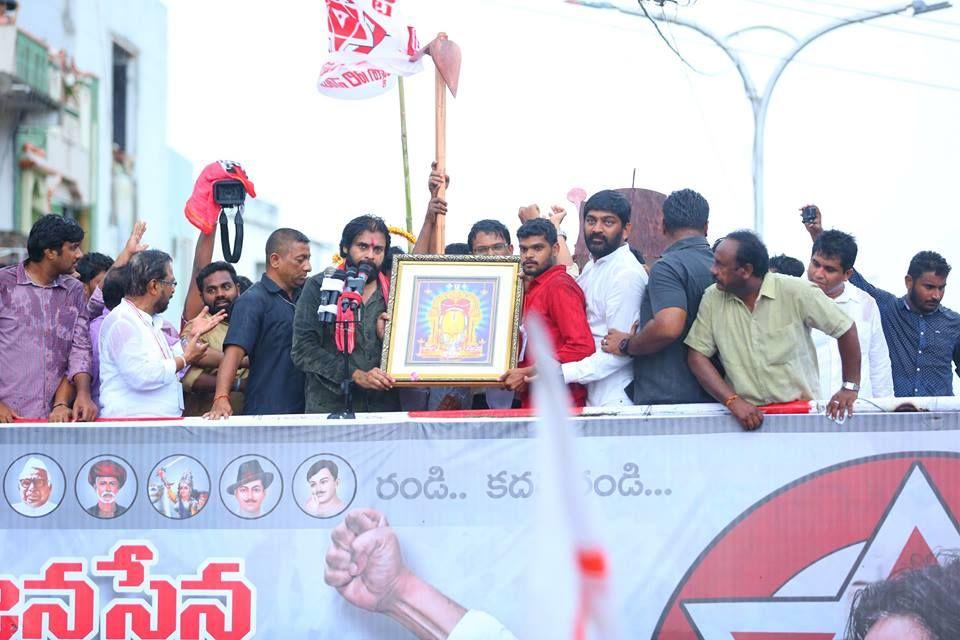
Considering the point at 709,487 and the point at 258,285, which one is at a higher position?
the point at 258,285

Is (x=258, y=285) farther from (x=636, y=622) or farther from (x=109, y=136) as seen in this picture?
(x=109, y=136)

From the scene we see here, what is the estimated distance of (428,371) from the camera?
19.2 feet

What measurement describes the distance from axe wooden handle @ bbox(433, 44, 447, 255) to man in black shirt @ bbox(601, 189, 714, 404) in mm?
1355

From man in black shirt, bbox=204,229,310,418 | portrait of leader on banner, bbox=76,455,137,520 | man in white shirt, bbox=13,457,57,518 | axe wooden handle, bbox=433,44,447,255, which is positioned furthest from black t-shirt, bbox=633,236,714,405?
man in white shirt, bbox=13,457,57,518

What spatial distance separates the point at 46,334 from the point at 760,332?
3180 mm

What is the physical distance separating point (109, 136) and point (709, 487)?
26406mm

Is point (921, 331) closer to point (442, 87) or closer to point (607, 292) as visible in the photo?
point (607, 292)

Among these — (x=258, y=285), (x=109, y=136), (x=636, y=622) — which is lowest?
(x=636, y=622)

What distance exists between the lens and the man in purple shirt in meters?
5.96

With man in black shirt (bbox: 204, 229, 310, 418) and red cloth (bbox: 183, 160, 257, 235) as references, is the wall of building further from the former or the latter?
man in black shirt (bbox: 204, 229, 310, 418)

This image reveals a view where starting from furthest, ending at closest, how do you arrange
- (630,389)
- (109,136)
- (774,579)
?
(109,136), (630,389), (774,579)

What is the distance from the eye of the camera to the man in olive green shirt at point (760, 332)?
540 centimetres

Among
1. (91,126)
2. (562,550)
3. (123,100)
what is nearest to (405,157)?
(562,550)

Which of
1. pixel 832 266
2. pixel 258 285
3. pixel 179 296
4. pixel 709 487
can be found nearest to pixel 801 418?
pixel 709 487
